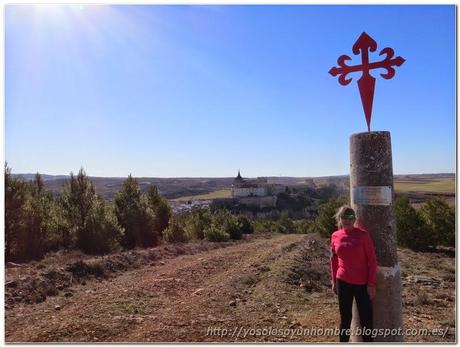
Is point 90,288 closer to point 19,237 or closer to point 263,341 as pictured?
point 263,341

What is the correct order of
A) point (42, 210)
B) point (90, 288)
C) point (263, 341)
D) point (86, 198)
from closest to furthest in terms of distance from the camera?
point (263, 341)
point (90, 288)
point (42, 210)
point (86, 198)

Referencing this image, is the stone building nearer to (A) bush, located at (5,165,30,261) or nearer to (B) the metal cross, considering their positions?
(A) bush, located at (5,165,30,261)

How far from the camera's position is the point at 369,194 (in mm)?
4672

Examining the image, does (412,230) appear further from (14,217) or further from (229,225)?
(14,217)

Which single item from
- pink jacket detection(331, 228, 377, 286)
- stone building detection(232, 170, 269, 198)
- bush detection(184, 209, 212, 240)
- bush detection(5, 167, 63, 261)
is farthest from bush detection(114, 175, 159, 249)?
stone building detection(232, 170, 269, 198)

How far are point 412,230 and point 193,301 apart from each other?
42.0 feet

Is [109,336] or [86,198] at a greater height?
[86,198]

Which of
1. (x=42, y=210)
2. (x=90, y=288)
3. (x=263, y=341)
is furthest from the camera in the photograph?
(x=42, y=210)

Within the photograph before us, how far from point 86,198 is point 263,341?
14.1 metres

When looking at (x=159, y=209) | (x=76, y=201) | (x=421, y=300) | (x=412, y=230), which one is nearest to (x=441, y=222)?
(x=412, y=230)

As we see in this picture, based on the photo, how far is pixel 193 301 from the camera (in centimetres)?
739

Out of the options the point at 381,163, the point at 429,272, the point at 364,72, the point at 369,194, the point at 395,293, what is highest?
the point at 364,72

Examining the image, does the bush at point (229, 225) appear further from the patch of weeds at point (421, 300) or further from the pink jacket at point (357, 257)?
the pink jacket at point (357, 257)

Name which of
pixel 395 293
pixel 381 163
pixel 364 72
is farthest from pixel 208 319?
pixel 364 72
